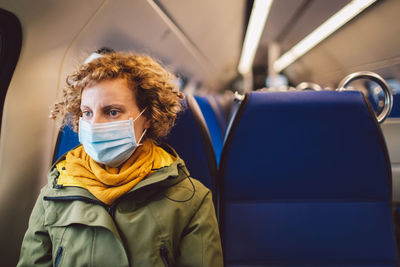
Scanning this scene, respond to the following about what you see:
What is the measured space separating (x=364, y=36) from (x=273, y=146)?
4771 mm

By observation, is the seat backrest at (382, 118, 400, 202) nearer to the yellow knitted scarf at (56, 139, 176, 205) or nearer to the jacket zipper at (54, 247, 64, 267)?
the yellow knitted scarf at (56, 139, 176, 205)

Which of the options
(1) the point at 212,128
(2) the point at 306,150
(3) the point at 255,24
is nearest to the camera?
(2) the point at 306,150

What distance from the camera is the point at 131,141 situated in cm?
107

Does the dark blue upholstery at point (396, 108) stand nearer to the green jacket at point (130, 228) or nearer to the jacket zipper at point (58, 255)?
the green jacket at point (130, 228)

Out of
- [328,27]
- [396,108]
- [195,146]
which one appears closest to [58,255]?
[195,146]

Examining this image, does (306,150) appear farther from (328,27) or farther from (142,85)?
(328,27)

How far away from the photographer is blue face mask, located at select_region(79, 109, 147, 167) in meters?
1.04

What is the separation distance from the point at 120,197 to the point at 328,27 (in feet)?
17.3

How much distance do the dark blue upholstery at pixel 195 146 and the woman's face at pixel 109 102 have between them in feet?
0.76

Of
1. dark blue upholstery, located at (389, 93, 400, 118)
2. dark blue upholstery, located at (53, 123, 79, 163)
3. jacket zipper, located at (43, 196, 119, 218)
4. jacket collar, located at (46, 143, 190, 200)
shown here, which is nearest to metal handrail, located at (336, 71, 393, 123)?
dark blue upholstery, located at (389, 93, 400, 118)

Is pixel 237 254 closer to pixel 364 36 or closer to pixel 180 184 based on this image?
pixel 180 184

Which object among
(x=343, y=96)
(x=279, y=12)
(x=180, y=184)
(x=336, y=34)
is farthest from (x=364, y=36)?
(x=180, y=184)

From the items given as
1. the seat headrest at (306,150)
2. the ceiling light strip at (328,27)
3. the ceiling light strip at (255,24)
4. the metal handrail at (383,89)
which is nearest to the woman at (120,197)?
the seat headrest at (306,150)

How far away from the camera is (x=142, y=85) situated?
114cm
